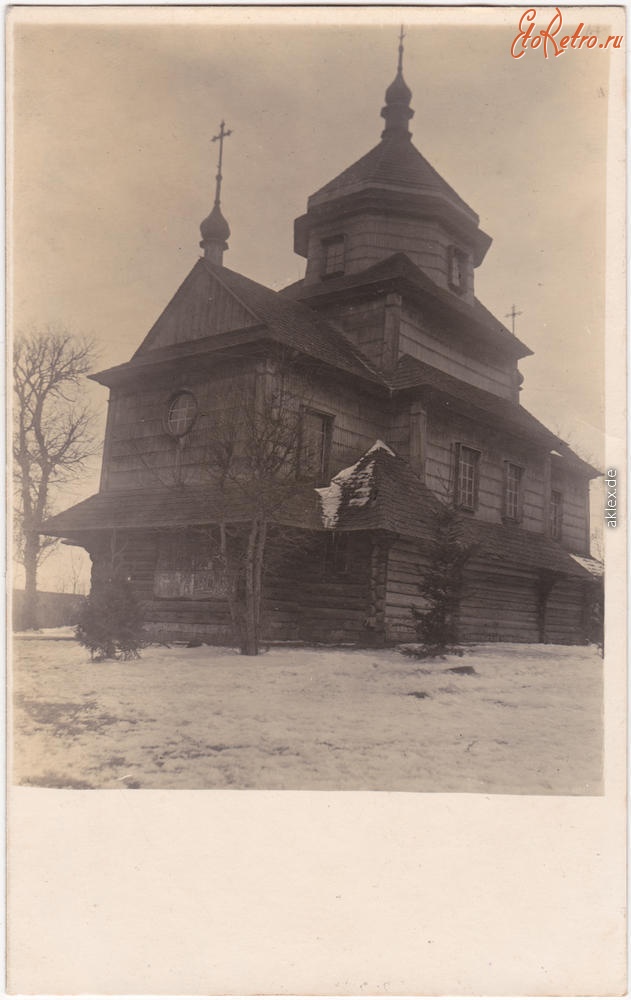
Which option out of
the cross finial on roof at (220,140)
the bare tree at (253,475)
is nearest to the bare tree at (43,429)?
the cross finial on roof at (220,140)

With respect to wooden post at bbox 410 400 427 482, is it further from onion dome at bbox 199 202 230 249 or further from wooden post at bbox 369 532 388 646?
onion dome at bbox 199 202 230 249

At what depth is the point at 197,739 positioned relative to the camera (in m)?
6.97

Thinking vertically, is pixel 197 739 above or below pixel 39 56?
below

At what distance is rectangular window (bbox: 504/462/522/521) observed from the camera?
57.3 ft

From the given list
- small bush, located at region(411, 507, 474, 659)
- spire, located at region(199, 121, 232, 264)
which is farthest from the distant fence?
small bush, located at region(411, 507, 474, 659)

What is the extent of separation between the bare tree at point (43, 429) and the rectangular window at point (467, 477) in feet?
30.0

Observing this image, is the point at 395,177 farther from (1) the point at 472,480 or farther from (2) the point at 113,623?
(2) the point at 113,623

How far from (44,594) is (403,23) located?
22.0 feet

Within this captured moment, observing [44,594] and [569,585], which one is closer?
[44,594]

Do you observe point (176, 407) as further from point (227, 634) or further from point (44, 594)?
point (44, 594)

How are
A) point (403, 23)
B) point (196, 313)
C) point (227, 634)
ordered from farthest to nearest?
1. point (196, 313)
2. point (227, 634)
3. point (403, 23)

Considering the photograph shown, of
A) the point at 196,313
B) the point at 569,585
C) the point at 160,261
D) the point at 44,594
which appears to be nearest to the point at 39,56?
the point at 160,261

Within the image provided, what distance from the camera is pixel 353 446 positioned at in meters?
14.9

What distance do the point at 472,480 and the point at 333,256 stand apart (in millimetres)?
5955
